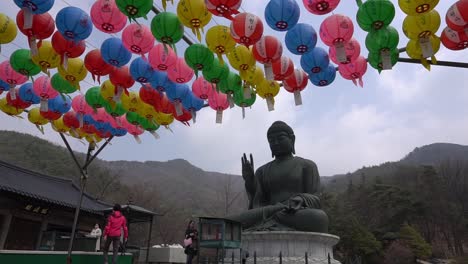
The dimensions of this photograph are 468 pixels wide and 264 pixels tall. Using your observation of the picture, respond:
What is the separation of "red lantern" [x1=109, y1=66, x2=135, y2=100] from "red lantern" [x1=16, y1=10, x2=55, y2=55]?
1505mm

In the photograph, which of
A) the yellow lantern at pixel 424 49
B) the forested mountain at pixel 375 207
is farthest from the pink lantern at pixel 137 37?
the forested mountain at pixel 375 207

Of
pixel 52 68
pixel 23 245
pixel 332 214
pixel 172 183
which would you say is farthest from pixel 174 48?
pixel 172 183

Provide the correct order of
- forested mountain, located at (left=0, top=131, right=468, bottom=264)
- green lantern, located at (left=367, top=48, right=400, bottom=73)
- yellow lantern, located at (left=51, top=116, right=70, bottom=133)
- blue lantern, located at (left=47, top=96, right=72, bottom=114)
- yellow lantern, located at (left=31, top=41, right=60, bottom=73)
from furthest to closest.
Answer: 1. forested mountain, located at (left=0, top=131, right=468, bottom=264)
2. yellow lantern, located at (left=51, top=116, right=70, bottom=133)
3. blue lantern, located at (left=47, top=96, right=72, bottom=114)
4. yellow lantern, located at (left=31, top=41, right=60, bottom=73)
5. green lantern, located at (left=367, top=48, right=400, bottom=73)

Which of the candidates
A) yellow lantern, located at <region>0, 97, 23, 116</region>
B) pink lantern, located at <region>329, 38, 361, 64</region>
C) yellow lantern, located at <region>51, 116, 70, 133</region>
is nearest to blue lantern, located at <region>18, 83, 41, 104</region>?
yellow lantern, located at <region>0, 97, 23, 116</region>

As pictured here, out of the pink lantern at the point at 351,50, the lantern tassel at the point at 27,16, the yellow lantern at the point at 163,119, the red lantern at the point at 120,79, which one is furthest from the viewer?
the yellow lantern at the point at 163,119

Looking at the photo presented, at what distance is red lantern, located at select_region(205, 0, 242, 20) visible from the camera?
5.95m

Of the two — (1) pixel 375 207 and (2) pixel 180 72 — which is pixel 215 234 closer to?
(2) pixel 180 72

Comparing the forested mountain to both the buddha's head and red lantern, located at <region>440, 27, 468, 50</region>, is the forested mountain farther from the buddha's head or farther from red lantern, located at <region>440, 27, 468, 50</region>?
red lantern, located at <region>440, 27, 468, 50</region>

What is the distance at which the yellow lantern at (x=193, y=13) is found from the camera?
6.32 metres

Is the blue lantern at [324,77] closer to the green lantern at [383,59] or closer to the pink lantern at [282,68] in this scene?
the pink lantern at [282,68]

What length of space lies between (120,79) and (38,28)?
189 cm

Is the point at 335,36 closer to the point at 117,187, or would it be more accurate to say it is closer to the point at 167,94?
the point at 167,94

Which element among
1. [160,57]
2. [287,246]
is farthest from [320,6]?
[287,246]

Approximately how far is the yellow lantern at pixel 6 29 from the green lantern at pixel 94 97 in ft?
7.54
